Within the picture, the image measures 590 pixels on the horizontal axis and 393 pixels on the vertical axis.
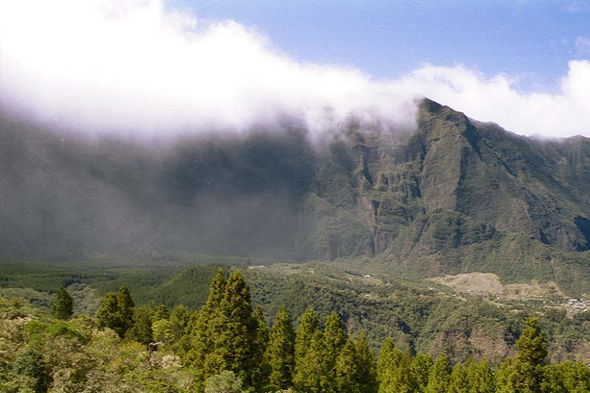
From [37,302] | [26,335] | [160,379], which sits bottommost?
[37,302]

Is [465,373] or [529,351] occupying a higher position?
[529,351]

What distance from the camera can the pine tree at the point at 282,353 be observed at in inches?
2452

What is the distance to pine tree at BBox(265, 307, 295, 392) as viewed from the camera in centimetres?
6228

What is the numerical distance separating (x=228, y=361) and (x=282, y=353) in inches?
611

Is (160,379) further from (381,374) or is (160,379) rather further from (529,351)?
(381,374)

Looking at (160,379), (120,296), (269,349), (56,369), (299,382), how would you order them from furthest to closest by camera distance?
(120,296) < (269,349) < (299,382) < (160,379) < (56,369)

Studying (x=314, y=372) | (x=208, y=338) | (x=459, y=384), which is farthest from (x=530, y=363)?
(x=208, y=338)

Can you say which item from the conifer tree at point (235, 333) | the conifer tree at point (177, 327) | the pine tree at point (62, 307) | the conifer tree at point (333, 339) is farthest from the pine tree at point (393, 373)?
the pine tree at point (62, 307)

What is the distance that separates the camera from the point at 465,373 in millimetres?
84875

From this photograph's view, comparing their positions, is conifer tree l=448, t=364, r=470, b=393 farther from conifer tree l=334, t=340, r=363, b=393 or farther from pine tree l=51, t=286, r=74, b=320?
pine tree l=51, t=286, r=74, b=320

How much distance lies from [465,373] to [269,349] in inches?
1523

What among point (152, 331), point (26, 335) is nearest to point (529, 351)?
point (26, 335)

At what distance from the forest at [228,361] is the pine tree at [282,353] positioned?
0.13 metres

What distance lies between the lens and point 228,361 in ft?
171
